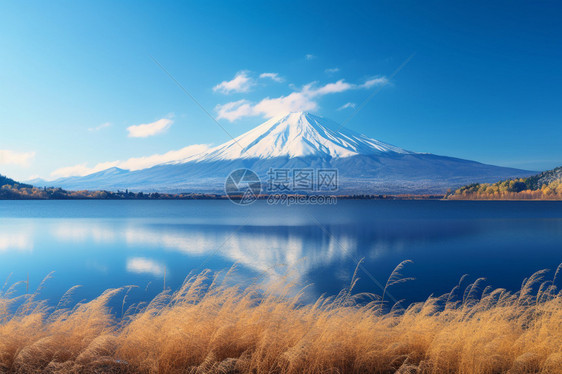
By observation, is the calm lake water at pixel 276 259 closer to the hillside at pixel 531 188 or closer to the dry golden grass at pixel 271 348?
the dry golden grass at pixel 271 348

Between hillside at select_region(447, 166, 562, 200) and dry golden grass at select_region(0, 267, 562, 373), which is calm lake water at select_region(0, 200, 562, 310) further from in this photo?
hillside at select_region(447, 166, 562, 200)

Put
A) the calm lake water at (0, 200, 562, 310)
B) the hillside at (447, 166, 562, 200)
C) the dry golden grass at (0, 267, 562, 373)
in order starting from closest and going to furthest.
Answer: the dry golden grass at (0, 267, 562, 373), the calm lake water at (0, 200, 562, 310), the hillside at (447, 166, 562, 200)

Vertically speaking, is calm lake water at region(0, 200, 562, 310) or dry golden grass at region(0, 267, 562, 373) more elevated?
dry golden grass at region(0, 267, 562, 373)

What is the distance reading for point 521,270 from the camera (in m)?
14.1

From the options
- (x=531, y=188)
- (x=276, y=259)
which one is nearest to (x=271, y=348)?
(x=276, y=259)

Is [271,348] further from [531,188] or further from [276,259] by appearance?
[531,188]

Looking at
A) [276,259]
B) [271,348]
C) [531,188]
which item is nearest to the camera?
[271,348]

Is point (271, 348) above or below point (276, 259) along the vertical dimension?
above

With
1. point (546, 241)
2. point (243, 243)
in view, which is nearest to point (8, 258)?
point (243, 243)

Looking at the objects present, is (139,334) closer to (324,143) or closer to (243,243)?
(243,243)

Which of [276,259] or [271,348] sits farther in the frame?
[276,259]

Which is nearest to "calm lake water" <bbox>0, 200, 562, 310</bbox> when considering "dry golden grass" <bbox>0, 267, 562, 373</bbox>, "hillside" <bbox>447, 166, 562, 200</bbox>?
"dry golden grass" <bbox>0, 267, 562, 373</bbox>

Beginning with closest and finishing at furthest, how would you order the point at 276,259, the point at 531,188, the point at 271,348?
1. the point at 271,348
2. the point at 276,259
3. the point at 531,188

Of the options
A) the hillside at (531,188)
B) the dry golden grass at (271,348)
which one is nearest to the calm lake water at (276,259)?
the dry golden grass at (271,348)
